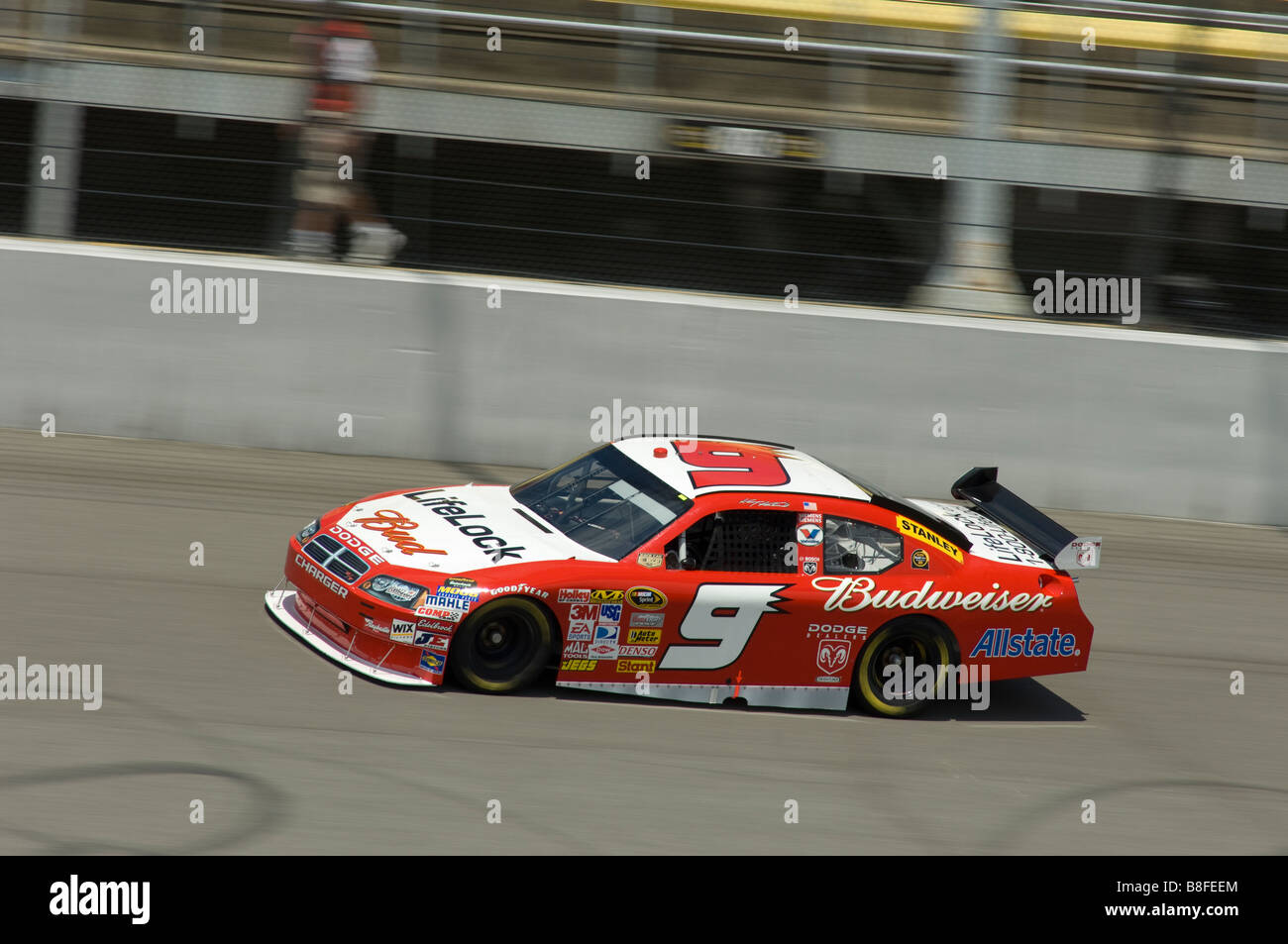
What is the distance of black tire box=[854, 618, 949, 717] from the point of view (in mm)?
7270

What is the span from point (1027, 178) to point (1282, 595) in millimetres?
3761

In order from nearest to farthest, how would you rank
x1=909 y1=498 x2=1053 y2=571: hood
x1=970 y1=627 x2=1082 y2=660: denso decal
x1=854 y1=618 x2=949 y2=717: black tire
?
x1=854 y1=618 x2=949 y2=717: black tire → x1=970 y1=627 x2=1082 y2=660: denso decal → x1=909 y1=498 x2=1053 y2=571: hood

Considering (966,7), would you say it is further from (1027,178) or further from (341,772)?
(341,772)

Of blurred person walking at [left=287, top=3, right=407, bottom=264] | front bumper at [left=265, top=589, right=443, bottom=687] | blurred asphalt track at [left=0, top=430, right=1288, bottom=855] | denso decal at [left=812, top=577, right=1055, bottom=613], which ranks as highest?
blurred person walking at [left=287, top=3, right=407, bottom=264]

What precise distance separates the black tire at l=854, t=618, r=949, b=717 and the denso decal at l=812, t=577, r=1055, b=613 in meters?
0.12

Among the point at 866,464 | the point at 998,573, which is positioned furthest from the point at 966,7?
the point at 998,573

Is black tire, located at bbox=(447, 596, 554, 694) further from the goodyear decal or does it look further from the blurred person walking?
the blurred person walking

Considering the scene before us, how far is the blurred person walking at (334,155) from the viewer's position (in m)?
10.9

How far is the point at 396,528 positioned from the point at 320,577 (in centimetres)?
48

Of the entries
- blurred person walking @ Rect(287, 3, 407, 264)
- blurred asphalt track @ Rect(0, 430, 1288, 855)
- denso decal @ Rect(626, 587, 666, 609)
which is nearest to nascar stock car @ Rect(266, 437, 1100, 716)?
denso decal @ Rect(626, 587, 666, 609)

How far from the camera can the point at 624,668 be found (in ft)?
22.5

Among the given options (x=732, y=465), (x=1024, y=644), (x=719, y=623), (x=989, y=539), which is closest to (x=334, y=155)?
(x=732, y=465)

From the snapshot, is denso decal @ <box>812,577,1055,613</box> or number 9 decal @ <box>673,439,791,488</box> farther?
number 9 decal @ <box>673,439,791,488</box>

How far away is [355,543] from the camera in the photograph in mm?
7023
